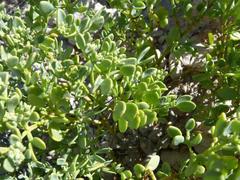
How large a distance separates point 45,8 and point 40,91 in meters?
0.21

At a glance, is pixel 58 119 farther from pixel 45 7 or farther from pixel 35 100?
pixel 45 7

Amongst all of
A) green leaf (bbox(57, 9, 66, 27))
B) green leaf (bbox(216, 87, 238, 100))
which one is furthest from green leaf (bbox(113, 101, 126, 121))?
green leaf (bbox(216, 87, 238, 100))

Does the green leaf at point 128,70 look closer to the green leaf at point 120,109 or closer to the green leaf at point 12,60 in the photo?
the green leaf at point 120,109

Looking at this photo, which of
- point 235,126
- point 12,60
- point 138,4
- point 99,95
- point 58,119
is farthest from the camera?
point 138,4

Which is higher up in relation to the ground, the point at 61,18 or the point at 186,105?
the point at 61,18

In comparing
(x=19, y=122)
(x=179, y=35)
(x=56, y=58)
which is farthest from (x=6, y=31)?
(x=179, y=35)

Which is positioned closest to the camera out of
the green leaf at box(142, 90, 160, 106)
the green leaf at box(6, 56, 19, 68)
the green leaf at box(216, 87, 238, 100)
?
the green leaf at box(6, 56, 19, 68)

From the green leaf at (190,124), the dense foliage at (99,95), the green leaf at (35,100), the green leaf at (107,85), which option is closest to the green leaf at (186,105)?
the dense foliage at (99,95)

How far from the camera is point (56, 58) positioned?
1498 millimetres

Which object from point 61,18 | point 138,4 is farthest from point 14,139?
point 138,4

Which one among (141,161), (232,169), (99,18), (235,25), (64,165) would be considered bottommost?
(141,161)

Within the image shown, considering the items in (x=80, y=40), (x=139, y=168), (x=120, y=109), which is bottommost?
(x=139, y=168)

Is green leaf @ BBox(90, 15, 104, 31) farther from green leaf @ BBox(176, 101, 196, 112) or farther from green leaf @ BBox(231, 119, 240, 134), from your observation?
green leaf @ BBox(231, 119, 240, 134)

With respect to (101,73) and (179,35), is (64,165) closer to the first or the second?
(101,73)
